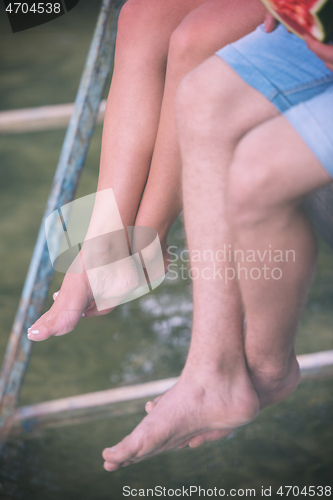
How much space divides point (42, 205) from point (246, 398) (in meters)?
1.18

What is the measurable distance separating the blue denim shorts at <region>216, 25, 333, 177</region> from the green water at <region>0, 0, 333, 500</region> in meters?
0.40

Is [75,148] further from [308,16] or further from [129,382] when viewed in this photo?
[129,382]

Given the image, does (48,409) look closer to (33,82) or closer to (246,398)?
(246,398)

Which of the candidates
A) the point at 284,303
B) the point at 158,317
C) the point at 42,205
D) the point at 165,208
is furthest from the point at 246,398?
the point at 42,205

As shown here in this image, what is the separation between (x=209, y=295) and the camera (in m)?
0.45

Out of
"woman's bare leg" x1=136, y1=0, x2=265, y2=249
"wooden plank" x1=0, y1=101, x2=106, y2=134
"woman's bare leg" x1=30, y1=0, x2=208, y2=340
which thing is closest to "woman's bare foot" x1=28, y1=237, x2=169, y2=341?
"woman's bare leg" x1=30, y1=0, x2=208, y2=340

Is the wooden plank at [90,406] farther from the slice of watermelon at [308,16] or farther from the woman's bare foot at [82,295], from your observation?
the slice of watermelon at [308,16]

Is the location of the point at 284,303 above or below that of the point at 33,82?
above

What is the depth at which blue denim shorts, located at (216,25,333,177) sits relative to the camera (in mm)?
405

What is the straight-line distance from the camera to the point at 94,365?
990 mm

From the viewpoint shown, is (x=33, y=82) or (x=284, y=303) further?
(x=33, y=82)

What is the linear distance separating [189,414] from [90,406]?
0.90 ft

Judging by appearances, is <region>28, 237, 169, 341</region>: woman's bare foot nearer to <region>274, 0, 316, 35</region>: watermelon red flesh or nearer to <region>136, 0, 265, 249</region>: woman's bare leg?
<region>136, 0, 265, 249</region>: woman's bare leg

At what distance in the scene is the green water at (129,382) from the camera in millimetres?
745
